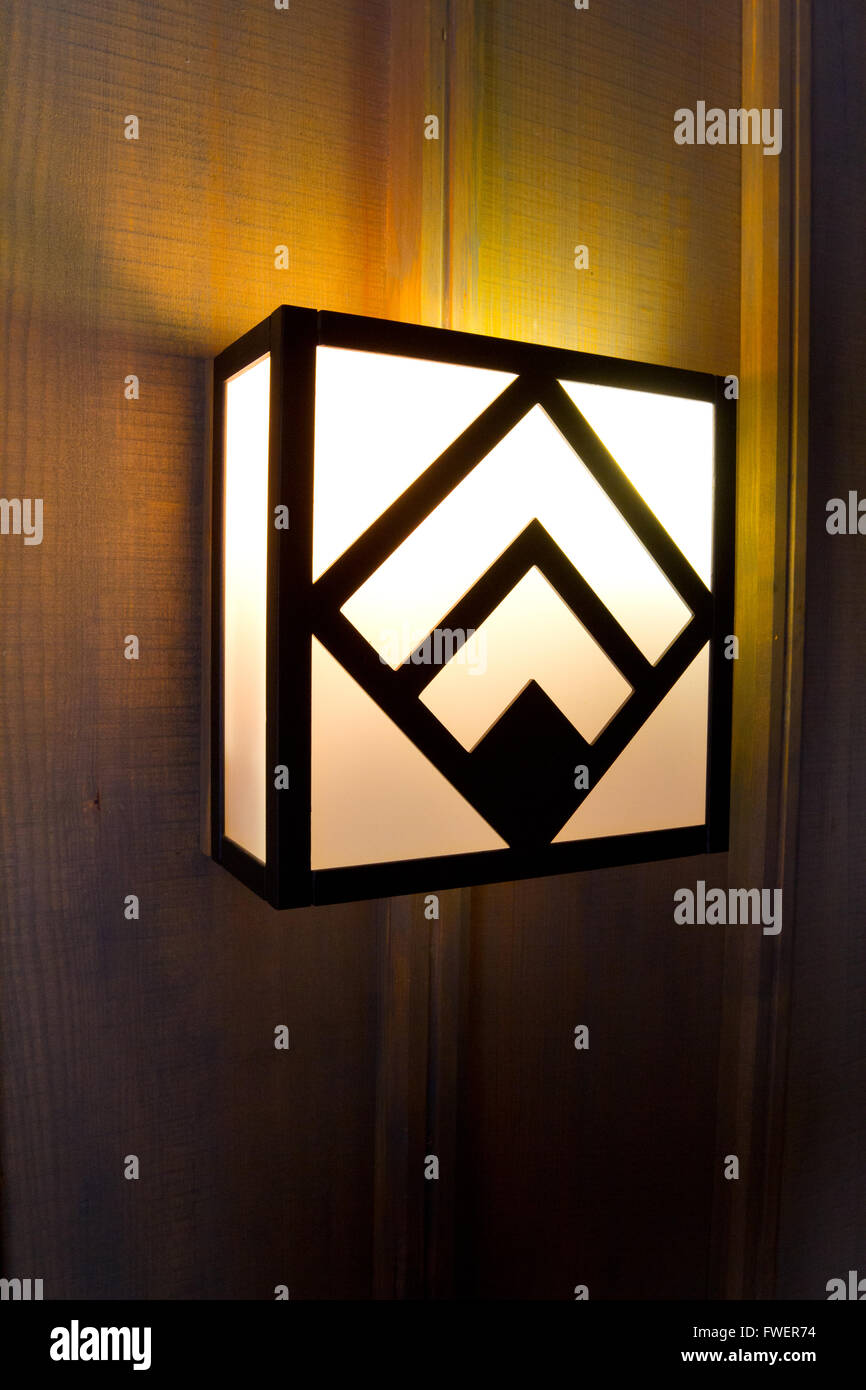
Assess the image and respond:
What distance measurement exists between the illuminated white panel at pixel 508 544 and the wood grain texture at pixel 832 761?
508 mm

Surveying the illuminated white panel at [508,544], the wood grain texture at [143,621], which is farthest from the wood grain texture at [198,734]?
the illuminated white panel at [508,544]

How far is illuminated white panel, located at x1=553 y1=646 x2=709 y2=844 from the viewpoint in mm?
822

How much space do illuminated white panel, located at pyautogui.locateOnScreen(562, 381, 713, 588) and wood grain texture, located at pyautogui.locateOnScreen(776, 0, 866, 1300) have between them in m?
0.41

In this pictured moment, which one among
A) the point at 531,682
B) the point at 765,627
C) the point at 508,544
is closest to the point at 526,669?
the point at 531,682

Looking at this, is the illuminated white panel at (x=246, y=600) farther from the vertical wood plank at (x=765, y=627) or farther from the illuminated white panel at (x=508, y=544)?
the vertical wood plank at (x=765, y=627)

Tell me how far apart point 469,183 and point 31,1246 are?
1.16 meters

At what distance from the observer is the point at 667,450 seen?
841 mm

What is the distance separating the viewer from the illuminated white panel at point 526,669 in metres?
0.74

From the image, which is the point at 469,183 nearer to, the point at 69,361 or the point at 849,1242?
the point at 69,361

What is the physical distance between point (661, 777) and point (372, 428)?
46 centimetres

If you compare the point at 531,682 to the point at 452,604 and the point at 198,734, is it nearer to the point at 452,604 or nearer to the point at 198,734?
the point at 452,604

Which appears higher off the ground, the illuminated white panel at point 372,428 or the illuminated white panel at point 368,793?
the illuminated white panel at point 372,428

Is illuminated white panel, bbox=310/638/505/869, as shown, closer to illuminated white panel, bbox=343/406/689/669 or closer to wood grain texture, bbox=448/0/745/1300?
illuminated white panel, bbox=343/406/689/669

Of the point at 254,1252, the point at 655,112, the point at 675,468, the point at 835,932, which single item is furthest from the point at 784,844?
the point at 655,112
